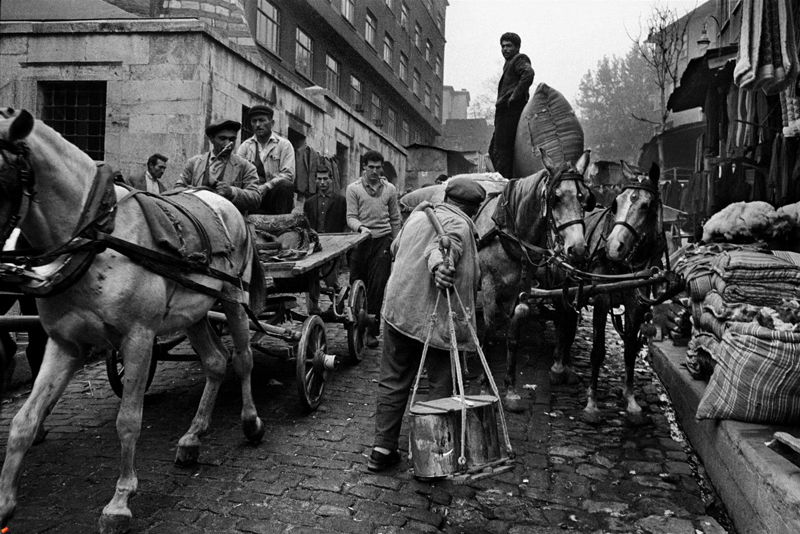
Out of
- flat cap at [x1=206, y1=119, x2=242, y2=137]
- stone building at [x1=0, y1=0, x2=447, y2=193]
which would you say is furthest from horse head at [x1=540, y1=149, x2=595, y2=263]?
stone building at [x1=0, y1=0, x2=447, y2=193]

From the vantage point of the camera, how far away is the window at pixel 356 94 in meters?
28.3

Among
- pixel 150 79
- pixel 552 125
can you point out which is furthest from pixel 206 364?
pixel 150 79

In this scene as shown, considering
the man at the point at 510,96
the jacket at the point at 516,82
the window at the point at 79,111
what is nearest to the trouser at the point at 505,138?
the man at the point at 510,96

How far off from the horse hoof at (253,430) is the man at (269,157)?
2887 millimetres

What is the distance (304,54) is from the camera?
23344 mm

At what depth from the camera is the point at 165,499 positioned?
3588 millimetres

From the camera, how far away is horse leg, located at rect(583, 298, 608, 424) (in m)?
5.36

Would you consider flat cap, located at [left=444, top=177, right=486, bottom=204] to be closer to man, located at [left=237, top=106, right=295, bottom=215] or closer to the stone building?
man, located at [left=237, top=106, right=295, bottom=215]

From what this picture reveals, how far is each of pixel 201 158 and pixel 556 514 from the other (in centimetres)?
433

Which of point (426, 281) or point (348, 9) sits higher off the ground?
point (348, 9)

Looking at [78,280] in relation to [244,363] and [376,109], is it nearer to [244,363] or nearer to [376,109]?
[244,363]

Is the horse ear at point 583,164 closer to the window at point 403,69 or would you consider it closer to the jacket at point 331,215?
the jacket at point 331,215

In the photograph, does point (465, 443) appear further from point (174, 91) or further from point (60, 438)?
point (174, 91)

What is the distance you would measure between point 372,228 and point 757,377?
532 centimetres
